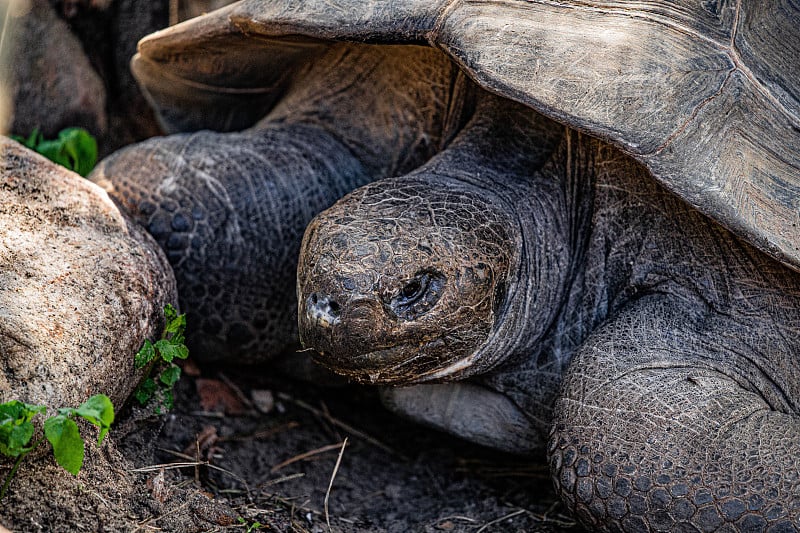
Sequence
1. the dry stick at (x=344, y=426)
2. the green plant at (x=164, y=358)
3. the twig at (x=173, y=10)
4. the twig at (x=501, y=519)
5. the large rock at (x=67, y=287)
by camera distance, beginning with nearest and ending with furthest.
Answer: the large rock at (x=67, y=287) → the green plant at (x=164, y=358) → the twig at (x=501, y=519) → the dry stick at (x=344, y=426) → the twig at (x=173, y=10)

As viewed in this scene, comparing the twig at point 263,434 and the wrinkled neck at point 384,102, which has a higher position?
the wrinkled neck at point 384,102

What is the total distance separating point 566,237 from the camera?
8.63 ft

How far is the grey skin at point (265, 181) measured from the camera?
2.78 m

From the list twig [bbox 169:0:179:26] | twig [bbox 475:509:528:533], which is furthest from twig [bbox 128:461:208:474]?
twig [bbox 169:0:179:26]

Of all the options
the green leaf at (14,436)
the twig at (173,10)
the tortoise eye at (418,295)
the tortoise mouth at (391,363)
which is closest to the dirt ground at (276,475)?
the green leaf at (14,436)

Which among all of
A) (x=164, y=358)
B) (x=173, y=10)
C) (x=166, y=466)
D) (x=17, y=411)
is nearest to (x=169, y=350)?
(x=164, y=358)

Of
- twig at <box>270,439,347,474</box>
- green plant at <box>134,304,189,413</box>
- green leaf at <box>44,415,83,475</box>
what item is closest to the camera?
green leaf at <box>44,415,83,475</box>

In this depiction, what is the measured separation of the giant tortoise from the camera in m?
2.06

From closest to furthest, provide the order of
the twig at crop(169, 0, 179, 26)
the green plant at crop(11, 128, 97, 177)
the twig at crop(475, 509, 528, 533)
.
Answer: the twig at crop(475, 509, 528, 533)
the green plant at crop(11, 128, 97, 177)
the twig at crop(169, 0, 179, 26)

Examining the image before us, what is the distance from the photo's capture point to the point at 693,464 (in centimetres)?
204

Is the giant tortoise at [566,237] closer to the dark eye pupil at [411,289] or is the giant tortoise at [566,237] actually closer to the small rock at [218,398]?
the dark eye pupil at [411,289]

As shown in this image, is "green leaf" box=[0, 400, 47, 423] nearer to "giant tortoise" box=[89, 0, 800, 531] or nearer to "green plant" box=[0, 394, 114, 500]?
"green plant" box=[0, 394, 114, 500]

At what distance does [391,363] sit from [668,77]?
1.00 metres

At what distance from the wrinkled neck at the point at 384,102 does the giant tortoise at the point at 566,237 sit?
13 mm
